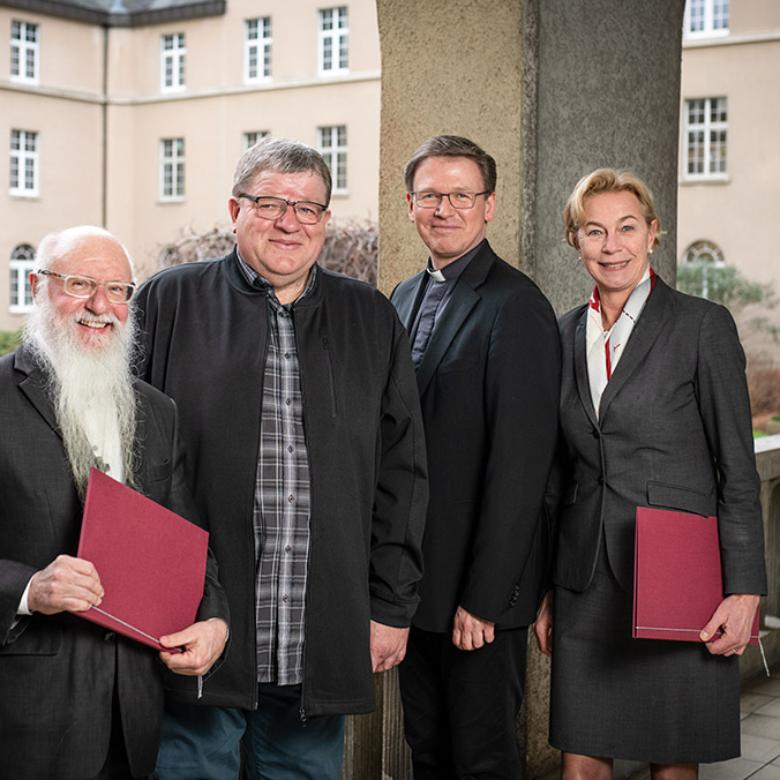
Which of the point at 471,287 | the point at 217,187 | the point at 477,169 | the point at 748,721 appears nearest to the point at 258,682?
the point at 471,287

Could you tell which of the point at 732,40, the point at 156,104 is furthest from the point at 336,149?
the point at 732,40

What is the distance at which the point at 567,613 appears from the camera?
121 inches

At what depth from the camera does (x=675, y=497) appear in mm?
2936

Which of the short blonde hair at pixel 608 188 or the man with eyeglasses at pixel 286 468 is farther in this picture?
the short blonde hair at pixel 608 188

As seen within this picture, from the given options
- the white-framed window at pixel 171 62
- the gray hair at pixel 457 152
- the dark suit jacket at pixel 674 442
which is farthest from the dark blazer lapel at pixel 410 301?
the white-framed window at pixel 171 62

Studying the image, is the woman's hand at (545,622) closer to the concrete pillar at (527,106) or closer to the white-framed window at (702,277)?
the concrete pillar at (527,106)

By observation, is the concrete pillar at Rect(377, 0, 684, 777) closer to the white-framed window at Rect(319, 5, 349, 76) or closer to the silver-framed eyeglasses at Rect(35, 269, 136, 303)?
the silver-framed eyeglasses at Rect(35, 269, 136, 303)

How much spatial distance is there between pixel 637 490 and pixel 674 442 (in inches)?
5.5

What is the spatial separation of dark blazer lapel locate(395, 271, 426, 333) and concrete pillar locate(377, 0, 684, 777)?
0.52 metres

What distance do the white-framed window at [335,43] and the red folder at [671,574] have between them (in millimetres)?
35058

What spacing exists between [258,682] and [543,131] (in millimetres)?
1954

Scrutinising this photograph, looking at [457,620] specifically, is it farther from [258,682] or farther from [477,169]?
Answer: [477,169]

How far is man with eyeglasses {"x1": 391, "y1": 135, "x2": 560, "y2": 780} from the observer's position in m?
3.01

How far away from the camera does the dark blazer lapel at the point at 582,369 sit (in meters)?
3.02
